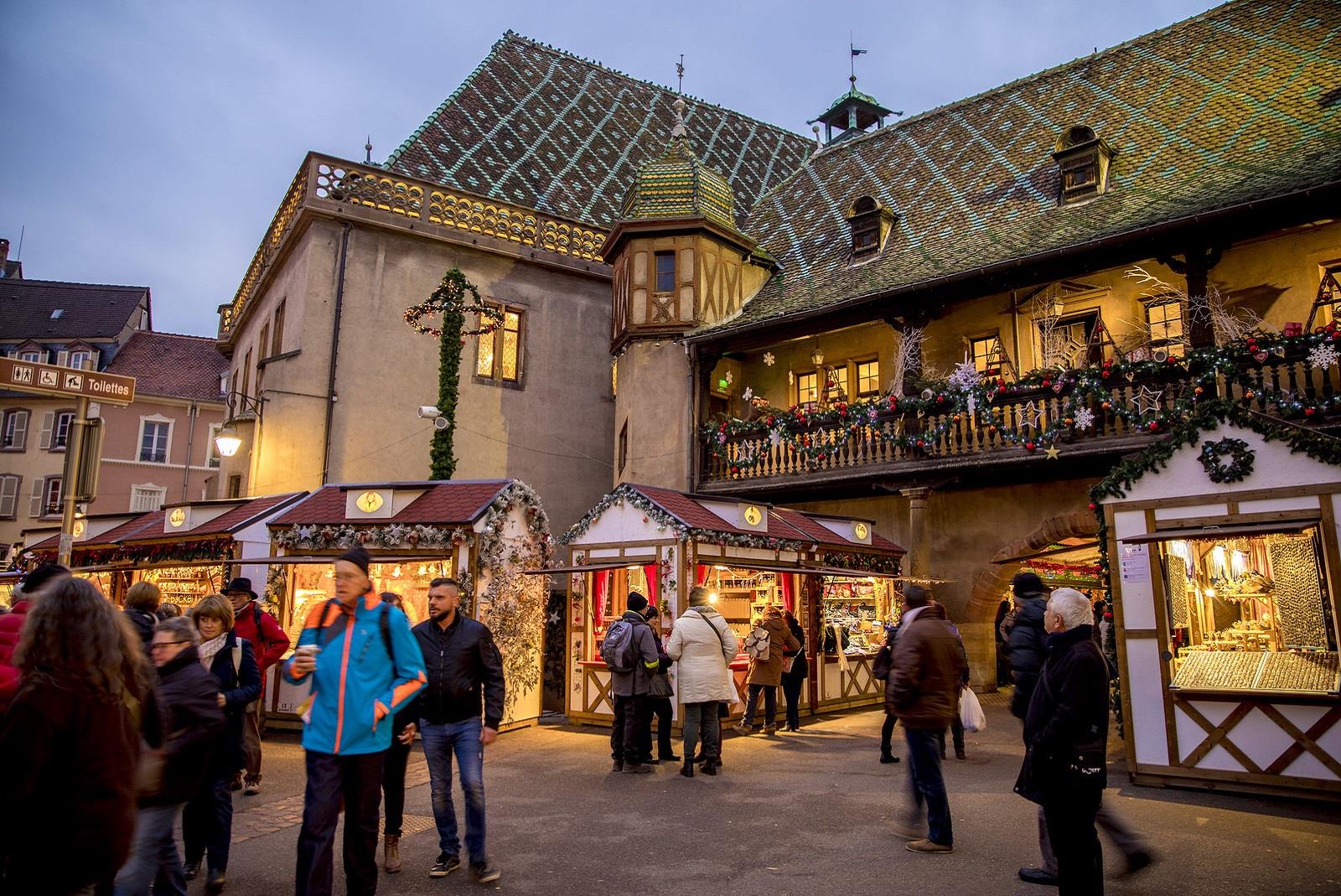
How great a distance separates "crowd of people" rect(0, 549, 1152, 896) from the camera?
3.02 m

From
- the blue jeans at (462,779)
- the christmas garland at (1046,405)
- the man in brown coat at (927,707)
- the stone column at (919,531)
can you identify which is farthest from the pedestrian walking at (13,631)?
the stone column at (919,531)

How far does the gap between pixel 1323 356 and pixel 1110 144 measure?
23.3 feet

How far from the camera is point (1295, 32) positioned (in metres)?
17.2

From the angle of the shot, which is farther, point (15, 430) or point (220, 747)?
point (15, 430)

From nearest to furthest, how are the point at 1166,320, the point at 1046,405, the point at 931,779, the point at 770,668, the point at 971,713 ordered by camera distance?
1. the point at 931,779
2. the point at 971,713
3. the point at 770,668
4. the point at 1046,405
5. the point at 1166,320

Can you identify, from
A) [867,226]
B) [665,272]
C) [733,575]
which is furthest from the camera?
[665,272]

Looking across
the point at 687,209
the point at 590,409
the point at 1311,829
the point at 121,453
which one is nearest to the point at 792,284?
the point at 687,209

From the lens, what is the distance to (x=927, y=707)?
6020 mm

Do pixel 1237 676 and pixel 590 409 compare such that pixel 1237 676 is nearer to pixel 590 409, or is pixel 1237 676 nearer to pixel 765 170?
pixel 590 409

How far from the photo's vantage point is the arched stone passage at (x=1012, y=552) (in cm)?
1535

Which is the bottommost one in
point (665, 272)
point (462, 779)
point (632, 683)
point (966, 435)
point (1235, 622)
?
point (462, 779)

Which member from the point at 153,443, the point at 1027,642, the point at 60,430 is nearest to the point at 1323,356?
the point at 1027,642

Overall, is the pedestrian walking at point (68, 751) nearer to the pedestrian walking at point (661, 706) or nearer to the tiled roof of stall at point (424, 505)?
the pedestrian walking at point (661, 706)

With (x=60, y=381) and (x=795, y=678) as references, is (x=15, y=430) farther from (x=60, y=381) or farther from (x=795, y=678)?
(x=795, y=678)
